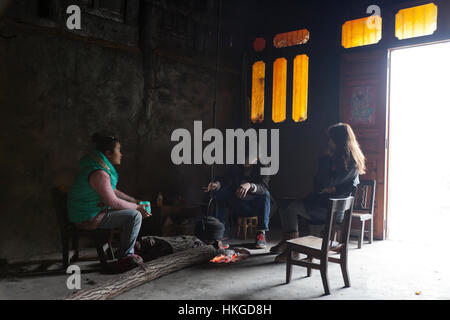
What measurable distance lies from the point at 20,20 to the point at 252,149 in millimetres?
4152

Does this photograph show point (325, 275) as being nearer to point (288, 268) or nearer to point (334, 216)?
point (288, 268)

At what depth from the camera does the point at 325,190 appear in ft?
15.6

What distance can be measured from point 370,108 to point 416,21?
1427 millimetres

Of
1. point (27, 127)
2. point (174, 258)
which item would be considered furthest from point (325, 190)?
point (27, 127)

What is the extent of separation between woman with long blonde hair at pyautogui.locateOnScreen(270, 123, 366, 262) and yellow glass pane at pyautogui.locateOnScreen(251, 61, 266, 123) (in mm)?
2682

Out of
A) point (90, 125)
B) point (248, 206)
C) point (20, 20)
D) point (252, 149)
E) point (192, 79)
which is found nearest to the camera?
point (20, 20)

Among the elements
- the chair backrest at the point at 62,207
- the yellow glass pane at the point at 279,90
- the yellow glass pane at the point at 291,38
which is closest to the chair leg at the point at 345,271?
the chair backrest at the point at 62,207

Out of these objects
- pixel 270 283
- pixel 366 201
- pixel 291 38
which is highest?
pixel 291 38

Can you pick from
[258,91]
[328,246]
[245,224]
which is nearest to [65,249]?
[245,224]

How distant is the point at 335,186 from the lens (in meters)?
4.70

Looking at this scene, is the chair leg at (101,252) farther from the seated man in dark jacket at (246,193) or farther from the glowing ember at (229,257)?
the seated man in dark jacket at (246,193)

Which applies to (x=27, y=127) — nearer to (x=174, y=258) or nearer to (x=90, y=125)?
(x=90, y=125)

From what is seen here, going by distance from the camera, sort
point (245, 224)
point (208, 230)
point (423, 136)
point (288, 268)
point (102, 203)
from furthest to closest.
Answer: point (423, 136), point (245, 224), point (208, 230), point (102, 203), point (288, 268)

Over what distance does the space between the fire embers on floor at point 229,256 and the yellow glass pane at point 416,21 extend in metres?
4.07
